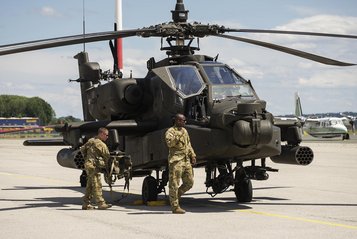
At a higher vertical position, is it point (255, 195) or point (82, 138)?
point (82, 138)

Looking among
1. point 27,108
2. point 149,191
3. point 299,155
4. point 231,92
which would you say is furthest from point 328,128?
point 27,108

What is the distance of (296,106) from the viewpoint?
275 feet

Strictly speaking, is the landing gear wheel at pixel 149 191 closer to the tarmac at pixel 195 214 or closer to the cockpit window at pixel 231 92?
the tarmac at pixel 195 214

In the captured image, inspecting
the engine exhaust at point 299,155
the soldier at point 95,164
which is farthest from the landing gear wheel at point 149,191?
the engine exhaust at point 299,155

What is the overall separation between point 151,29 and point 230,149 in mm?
3202

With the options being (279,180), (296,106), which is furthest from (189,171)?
(296,106)

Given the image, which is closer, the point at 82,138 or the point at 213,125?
the point at 213,125

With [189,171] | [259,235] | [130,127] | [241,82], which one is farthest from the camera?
[130,127]

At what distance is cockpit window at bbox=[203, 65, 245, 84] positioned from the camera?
12828 mm

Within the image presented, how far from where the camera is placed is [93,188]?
12586 millimetres

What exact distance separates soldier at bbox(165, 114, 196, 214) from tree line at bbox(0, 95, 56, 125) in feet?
559

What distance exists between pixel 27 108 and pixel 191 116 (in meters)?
180

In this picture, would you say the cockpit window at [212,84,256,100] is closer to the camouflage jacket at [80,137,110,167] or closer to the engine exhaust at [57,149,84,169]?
the camouflage jacket at [80,137,110,167]

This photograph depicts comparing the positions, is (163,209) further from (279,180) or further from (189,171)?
(279,180)
